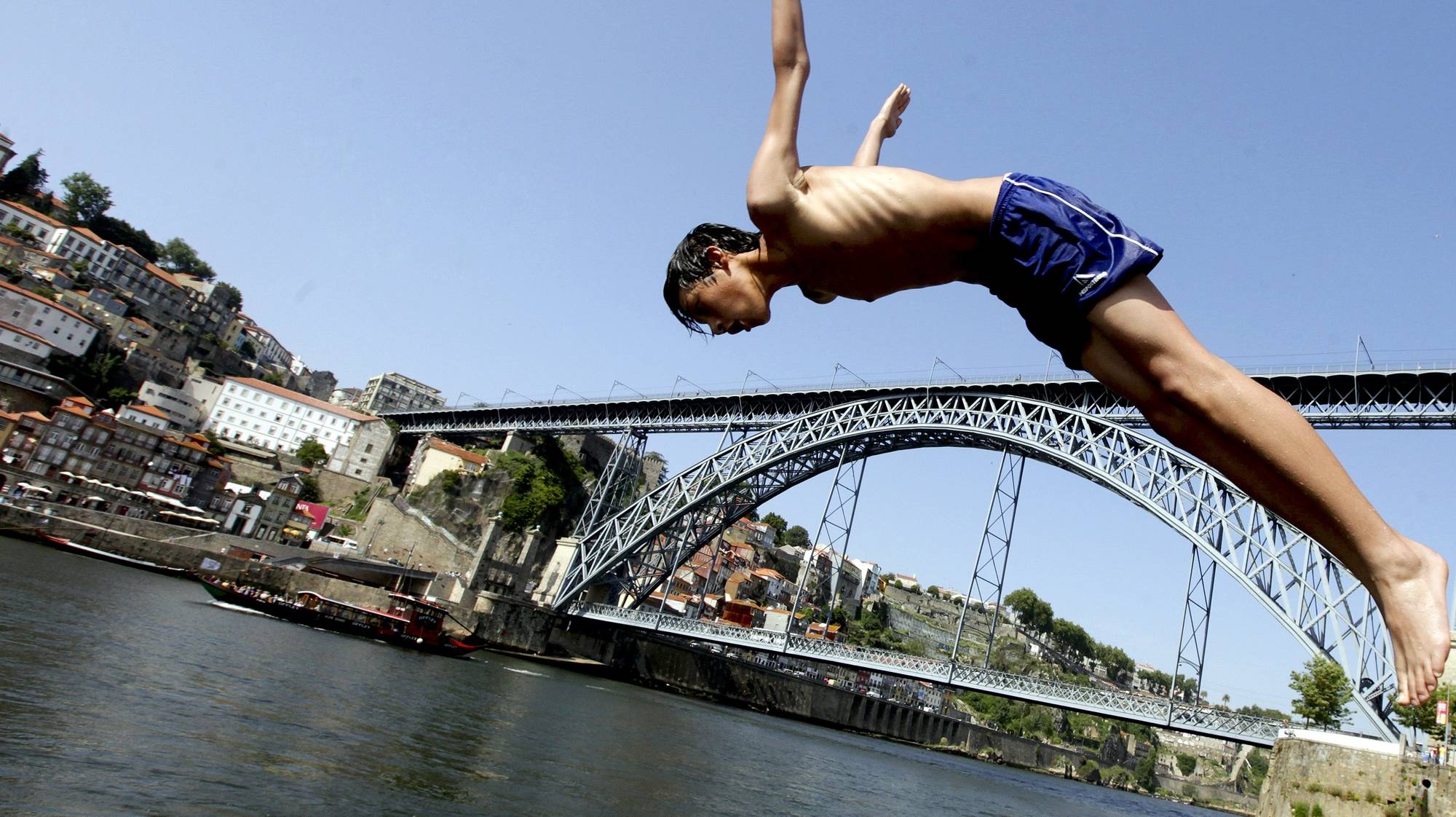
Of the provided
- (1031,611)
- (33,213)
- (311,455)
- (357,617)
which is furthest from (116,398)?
(1031,611)

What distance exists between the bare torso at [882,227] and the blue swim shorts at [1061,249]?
0.10ft

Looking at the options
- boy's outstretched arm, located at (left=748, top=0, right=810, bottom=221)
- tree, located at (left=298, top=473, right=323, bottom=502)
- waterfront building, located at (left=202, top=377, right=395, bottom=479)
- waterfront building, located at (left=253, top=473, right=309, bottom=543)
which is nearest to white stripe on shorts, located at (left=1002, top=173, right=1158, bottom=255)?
boy's outstretched arm, located at (left=748, top=0, right=810, bottom=221)

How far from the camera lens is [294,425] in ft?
156

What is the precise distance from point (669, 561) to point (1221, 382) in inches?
1274

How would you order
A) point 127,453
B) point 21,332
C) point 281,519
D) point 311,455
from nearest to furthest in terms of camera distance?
1. point 127,453
2. point 21,332
3. point 281,519
4. point 311,455

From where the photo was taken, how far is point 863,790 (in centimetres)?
1620

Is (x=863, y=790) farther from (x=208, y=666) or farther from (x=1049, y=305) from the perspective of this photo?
(x=1049, y=305)

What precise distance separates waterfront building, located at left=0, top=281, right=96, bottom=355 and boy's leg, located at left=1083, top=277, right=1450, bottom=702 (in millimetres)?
48695

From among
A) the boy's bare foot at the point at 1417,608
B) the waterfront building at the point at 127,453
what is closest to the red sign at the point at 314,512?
the waterfront building at the point at 127,453

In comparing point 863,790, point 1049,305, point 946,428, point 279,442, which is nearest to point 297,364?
point 279,442

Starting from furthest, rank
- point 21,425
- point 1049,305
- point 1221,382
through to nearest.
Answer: point 21,425 → point 1049,305 → point 1221,382

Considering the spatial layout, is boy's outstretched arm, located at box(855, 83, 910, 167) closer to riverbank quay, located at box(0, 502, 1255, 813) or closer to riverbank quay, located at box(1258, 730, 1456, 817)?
riverbank quay, located at box(1258, 730, 1456, 817)

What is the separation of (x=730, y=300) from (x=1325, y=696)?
22908 mm

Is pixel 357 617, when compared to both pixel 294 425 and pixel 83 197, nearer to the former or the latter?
pixel 294 425
